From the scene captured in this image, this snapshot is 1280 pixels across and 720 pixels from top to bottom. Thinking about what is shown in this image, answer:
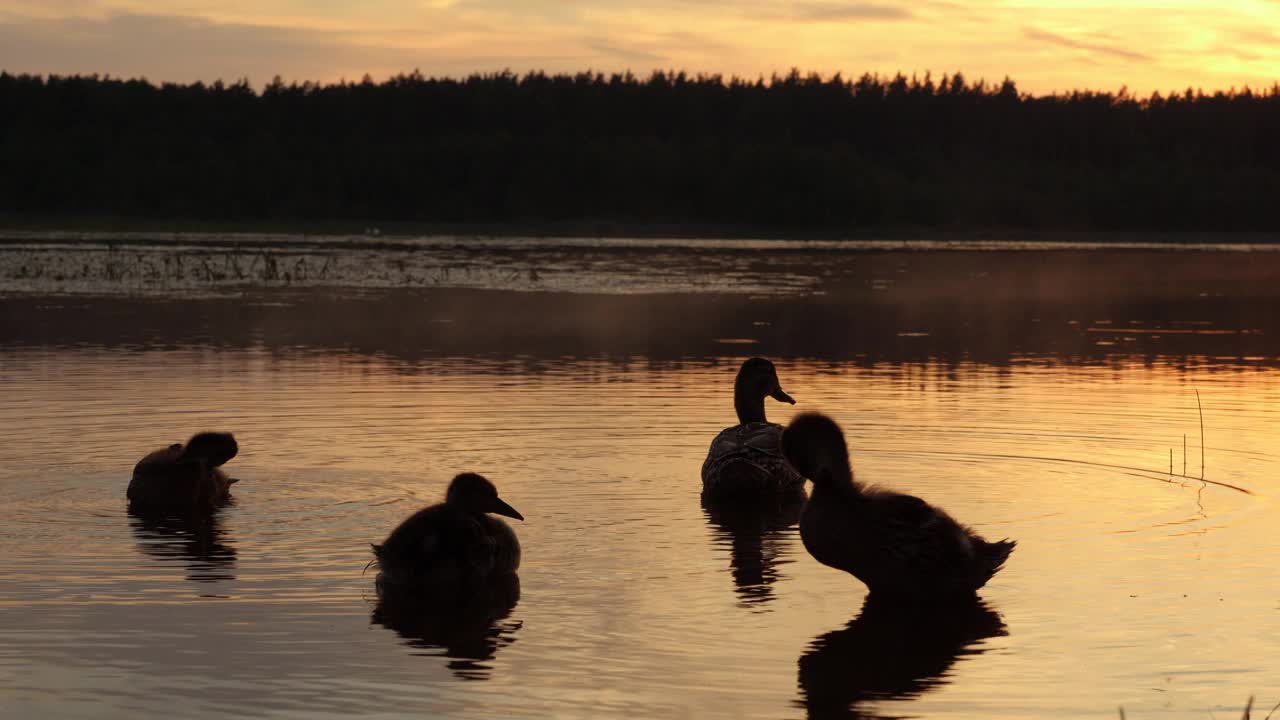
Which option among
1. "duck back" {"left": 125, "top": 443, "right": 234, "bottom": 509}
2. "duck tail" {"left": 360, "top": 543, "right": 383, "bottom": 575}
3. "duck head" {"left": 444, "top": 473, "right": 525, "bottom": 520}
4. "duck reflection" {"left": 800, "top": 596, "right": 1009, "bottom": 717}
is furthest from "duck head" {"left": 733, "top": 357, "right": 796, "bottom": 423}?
"duck reflection" {"left": 800, "top": 596, "right": 1009, "bottom": 717}

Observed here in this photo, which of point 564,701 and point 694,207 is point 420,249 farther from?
point 564,701

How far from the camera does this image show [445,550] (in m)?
9.84

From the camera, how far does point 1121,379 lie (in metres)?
21.0

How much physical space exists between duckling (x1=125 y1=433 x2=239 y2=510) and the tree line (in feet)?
295

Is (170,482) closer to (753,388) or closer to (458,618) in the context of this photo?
(458,618)

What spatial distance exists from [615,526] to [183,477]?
2.88 m

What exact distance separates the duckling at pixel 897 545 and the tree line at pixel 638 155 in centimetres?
9197

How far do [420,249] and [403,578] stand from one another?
55857mm

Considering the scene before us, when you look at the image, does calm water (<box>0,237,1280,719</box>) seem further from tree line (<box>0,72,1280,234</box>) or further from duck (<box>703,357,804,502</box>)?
tree line (<box>0,72,1280,234</box>)

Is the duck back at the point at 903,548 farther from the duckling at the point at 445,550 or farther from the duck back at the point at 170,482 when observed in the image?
the duck back at the point at 170,482

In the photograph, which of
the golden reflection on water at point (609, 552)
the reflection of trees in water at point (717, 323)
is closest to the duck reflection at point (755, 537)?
the golden reflection on water at point (609, 552)

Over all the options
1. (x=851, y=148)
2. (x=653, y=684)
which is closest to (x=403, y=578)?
(x=653, y=684)

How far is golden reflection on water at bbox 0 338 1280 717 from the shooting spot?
798 cm

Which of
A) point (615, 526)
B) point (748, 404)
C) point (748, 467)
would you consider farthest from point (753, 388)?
point (615, 526)
